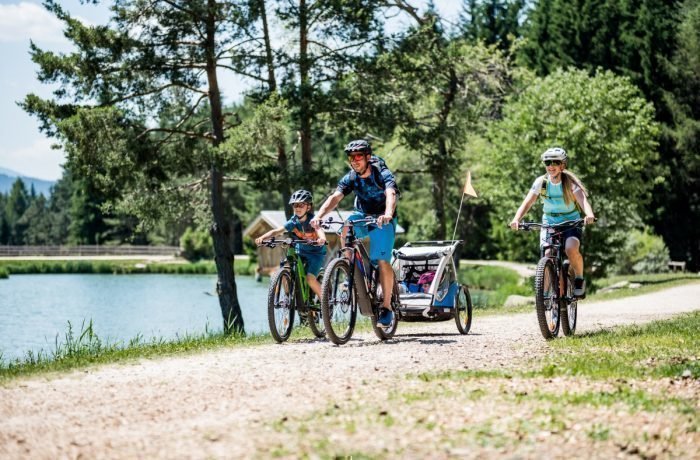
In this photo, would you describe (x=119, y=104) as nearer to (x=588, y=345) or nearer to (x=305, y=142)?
(x=305, y=142)

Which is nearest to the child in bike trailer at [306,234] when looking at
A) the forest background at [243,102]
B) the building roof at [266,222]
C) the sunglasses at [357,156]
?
the sunglasses at [357,156]

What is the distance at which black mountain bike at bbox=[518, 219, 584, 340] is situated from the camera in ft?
33.5

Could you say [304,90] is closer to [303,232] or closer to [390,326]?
[303,232]

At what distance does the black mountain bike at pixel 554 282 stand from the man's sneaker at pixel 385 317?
1617 mm

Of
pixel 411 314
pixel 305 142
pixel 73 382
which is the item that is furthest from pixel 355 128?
pixel 73 382

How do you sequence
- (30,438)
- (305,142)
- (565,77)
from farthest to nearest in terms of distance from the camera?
(565,77) → (305,142) → (30,438)

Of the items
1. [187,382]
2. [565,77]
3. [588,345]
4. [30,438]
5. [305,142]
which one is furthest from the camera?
[565,77]

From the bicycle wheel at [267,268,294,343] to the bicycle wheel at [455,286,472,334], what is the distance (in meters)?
2.28

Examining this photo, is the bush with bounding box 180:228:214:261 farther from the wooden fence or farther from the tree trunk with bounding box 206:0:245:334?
the tree trunk with bounding box 206:0:245:334

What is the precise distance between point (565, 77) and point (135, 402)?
31.1 m

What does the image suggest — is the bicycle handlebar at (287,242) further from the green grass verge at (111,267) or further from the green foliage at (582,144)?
the green grass verge at (111,267)

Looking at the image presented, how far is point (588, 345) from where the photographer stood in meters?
9.62

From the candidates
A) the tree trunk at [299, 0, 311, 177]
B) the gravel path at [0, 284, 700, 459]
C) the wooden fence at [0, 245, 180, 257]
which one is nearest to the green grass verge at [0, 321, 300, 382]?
the gravel path at [0, 284, 700, 459]

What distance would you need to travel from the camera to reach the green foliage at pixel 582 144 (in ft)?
108
